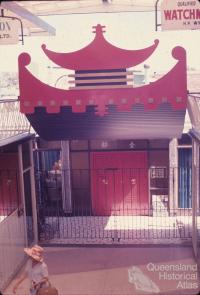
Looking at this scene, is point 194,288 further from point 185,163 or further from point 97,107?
point 185,163

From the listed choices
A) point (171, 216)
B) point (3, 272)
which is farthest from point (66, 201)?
point (3, 272)

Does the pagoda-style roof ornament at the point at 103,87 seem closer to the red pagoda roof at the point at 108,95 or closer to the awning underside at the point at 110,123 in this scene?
the red pagoda roof at the point at 108,95

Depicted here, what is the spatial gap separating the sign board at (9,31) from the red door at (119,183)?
21.0 ft

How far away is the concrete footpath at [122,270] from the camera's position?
9.05 m

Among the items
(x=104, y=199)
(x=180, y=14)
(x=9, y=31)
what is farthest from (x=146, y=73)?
(x=9, y=31)

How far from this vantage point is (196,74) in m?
16.3

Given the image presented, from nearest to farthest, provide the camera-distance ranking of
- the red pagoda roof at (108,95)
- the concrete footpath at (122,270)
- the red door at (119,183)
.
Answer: the red pagoda roof at (108,95)
the concrete footpath at (122,270)
the red door at (119,183)

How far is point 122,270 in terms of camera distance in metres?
10.1

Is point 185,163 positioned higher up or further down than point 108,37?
further down

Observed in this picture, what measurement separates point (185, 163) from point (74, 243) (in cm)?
526

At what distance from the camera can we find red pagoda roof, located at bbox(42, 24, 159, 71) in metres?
8.76

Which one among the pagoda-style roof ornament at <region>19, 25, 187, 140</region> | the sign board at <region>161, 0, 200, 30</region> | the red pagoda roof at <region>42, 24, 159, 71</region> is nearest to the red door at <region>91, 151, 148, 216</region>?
the pagoda-style roof ornament at <region>19, 25, 187, 140</region>

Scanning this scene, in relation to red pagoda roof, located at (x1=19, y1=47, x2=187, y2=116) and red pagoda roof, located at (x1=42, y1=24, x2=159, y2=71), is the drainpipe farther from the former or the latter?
red pagoda roof, located at (x1=19, y1=47, x2=187, y2=116)
